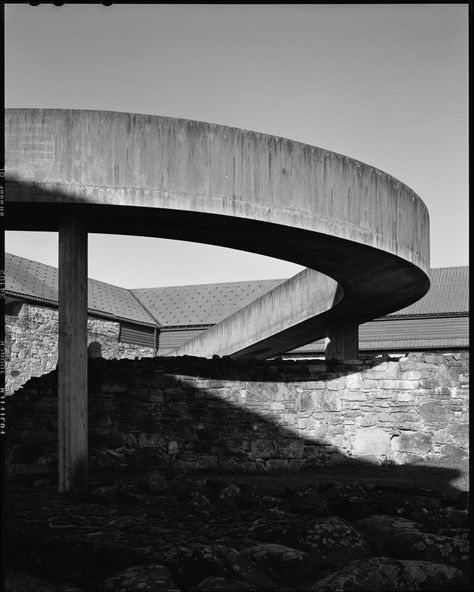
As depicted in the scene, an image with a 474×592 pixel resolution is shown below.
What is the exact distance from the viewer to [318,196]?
8.53 metres

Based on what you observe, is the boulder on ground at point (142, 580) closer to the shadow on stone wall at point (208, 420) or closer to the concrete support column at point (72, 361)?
the concrete support column at point (72, 361)

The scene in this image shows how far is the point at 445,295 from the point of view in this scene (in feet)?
81.9

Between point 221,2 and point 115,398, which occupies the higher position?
point 221,2

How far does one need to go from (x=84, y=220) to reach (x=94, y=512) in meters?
3.57

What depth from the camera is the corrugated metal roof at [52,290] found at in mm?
20766

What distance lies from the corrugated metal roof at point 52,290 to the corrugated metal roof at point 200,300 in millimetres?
677

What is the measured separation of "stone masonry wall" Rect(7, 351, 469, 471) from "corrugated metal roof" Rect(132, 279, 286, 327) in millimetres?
14062

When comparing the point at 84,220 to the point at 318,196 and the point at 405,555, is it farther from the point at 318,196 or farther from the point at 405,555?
the point at 405,555

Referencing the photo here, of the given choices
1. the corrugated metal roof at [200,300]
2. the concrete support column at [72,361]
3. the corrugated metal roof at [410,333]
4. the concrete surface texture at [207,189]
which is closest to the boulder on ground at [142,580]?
the concrete support column at [72,361]

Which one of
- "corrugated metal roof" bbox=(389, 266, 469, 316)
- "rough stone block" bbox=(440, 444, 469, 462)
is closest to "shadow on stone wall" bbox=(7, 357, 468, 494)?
"rough stone block" bbox=(440, 444, 469, 462)

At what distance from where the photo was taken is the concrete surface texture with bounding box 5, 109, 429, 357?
7.69m

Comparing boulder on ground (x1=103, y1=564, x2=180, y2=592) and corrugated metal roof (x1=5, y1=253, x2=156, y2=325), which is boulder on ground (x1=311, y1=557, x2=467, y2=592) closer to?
boulder on ground (x1=103, y1=564, x2=180, y2=592)

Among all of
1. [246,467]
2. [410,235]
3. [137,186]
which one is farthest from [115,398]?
[410,235]

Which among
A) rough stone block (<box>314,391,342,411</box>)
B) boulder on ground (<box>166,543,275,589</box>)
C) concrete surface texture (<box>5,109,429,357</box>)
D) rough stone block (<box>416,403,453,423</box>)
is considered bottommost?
rough stone block (<box>416,403,453,423</box>)
